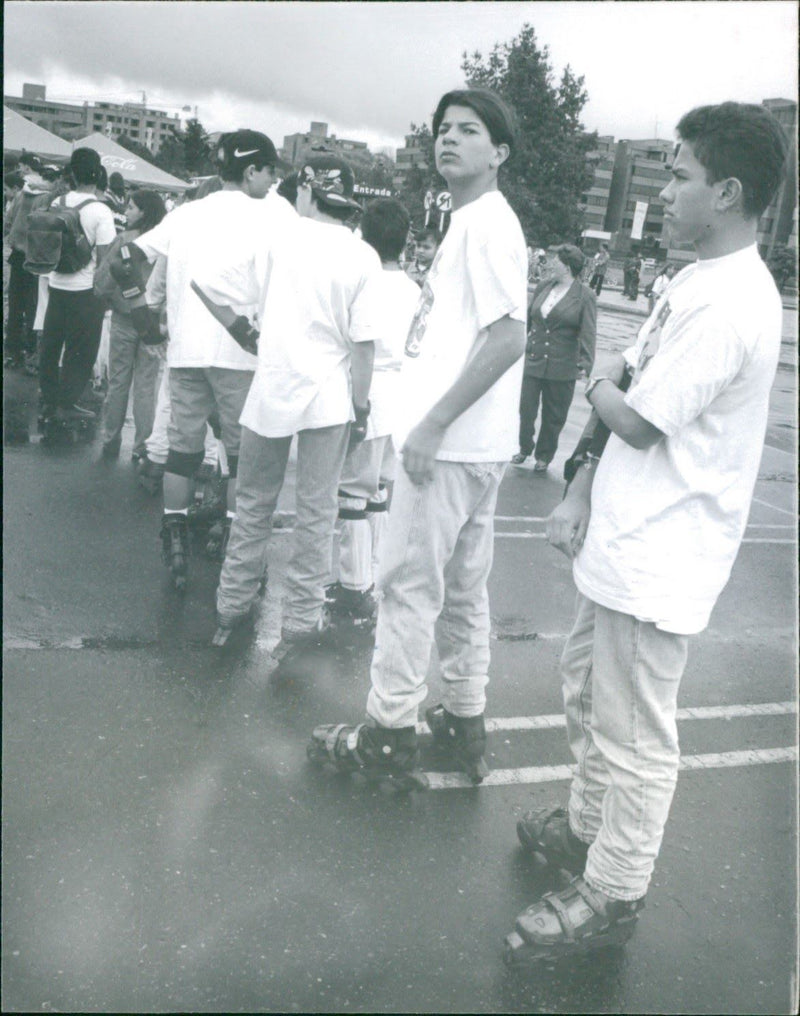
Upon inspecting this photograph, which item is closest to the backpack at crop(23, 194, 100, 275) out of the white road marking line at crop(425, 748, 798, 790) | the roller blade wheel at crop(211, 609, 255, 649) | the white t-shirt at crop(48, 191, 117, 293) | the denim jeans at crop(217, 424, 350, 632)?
the white t-shirt at crop(48, 191, 117, 293)

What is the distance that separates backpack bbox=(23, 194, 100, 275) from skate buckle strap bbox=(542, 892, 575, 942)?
627 cm

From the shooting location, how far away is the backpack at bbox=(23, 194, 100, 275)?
286 inches

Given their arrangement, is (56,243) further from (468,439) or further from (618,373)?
(618,373)

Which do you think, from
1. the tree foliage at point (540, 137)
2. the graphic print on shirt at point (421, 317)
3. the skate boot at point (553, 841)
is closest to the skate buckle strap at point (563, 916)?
the skate boot at point (553, 841)

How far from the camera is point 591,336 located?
8.52 metres

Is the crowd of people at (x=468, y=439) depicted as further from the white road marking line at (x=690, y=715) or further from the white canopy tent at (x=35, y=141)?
the white canopy tent at (x=35, y=141)

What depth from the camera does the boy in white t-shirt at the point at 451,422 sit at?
2.87 m

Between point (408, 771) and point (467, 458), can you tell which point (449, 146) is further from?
point (408, 771)

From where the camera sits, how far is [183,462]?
15.6ft

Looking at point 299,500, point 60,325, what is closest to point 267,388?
point 299,500

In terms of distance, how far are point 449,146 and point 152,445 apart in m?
3.97

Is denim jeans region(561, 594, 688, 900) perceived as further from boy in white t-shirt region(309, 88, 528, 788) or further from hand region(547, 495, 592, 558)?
boy in white t-shirt region(309, 88, 528, 788)

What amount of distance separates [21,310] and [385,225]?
6.62 m

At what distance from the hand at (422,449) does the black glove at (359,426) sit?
4.18 feet
